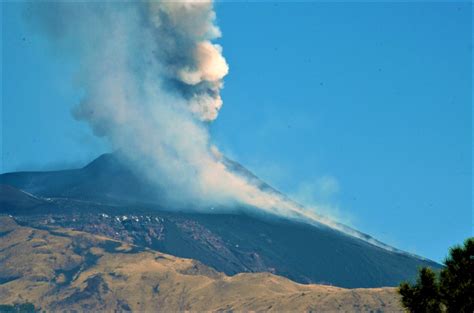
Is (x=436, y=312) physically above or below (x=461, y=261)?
below

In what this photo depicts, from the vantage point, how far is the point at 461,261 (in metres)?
49.7

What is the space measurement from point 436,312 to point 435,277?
8.09 ft

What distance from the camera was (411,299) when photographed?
161 feet

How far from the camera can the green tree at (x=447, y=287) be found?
48188mm

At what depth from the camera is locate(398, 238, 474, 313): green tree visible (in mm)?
48188

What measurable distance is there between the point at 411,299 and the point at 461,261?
389 cm

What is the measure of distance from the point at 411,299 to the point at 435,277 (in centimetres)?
205

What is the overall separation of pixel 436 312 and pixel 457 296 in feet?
5.46

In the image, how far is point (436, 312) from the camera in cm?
4788

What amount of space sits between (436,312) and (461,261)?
3805mm

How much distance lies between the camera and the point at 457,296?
48344 mm

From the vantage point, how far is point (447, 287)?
4928cm
